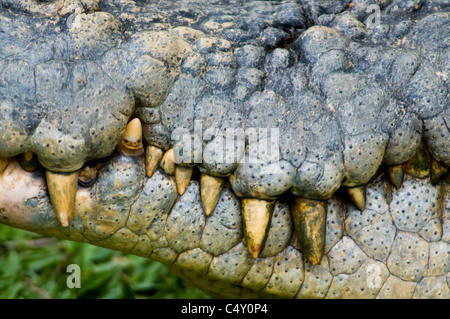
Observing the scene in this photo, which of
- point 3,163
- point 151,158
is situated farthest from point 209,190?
point 3,163

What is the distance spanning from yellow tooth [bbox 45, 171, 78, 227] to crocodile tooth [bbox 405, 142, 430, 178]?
3.74ft

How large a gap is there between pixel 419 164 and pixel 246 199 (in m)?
0.65

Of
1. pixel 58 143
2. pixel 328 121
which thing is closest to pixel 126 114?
pixel 58 143

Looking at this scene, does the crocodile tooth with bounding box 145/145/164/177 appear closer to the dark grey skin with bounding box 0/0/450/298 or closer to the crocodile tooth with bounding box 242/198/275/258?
the dark grey skin with bounding box 0/0/450/298

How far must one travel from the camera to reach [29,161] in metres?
1.79

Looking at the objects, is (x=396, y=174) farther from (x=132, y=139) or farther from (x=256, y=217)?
(x=132, y=139)

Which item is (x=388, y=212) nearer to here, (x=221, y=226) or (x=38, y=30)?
(x=221, y=226)

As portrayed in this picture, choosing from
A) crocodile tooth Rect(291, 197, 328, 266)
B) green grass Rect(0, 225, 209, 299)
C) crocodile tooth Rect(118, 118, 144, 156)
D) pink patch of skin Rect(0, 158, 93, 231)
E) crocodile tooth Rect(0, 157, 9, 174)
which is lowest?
green grass Rect(0, 225, 209, 299)

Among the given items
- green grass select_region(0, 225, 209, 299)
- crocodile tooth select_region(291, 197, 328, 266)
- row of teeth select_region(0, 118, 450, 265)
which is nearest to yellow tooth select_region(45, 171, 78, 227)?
row of teeth select_region(0, 118, 450, 265)

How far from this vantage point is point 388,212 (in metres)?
2.08

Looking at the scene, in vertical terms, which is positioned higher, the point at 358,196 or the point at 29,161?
the point at 29,161

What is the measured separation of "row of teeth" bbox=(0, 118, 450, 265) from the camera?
180 cm

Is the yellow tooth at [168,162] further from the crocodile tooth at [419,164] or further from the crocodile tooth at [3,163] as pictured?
the crocodile tooth at [419,164]

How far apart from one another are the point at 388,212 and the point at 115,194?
952mm
